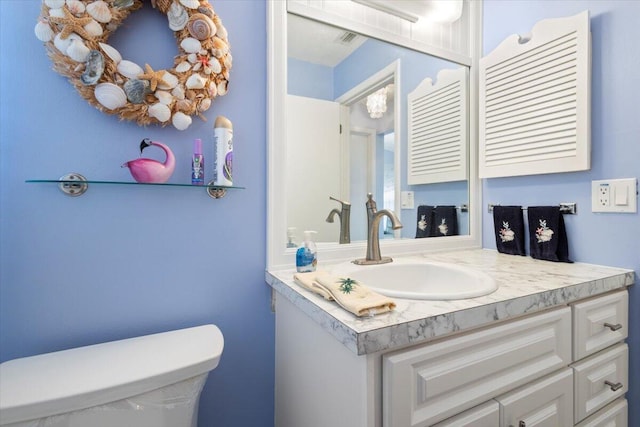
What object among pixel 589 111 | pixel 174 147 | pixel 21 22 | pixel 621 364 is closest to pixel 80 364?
pixel 174 147

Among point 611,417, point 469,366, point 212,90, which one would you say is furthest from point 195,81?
point 611,417

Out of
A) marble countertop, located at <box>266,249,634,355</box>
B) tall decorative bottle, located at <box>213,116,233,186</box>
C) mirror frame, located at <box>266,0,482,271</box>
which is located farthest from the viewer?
mirror frame, located at <box>266,0,482,271</box>

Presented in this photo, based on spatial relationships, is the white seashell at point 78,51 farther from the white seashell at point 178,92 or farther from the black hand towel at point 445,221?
the black hand towel at point 445,221

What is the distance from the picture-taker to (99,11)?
80 centimetres

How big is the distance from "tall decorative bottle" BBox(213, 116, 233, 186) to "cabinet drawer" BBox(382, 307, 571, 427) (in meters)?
0.70

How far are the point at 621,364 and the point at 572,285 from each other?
438 mm

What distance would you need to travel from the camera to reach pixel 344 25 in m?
1.23

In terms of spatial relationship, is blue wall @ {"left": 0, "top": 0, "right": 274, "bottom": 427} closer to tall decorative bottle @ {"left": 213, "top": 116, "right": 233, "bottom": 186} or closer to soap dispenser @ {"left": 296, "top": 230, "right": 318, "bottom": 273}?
tall decorative bottle @ {"left": 213, "top": 116, "right": 233, "bottom": 186}

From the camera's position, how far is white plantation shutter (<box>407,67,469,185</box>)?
4.92 ft

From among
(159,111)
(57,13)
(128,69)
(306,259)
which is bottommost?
(306,259)

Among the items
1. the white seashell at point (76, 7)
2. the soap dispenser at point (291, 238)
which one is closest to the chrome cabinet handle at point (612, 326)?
the soap dispenser at point (291, 238)

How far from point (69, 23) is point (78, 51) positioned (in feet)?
0.23

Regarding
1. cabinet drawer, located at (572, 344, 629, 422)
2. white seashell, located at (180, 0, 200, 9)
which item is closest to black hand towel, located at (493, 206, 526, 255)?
cabinet drawer, located at (572, 344, 629, 422)

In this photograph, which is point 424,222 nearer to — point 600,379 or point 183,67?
point 600,379
